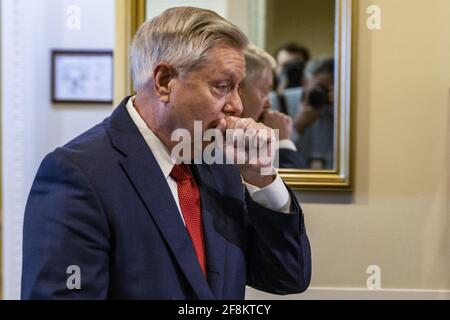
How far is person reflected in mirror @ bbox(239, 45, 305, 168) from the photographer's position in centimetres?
108

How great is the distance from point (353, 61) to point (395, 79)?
0.28 feet

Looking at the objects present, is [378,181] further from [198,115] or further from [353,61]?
[198,115]

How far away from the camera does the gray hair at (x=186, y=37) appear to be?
779mm

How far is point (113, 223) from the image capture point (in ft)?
2.49

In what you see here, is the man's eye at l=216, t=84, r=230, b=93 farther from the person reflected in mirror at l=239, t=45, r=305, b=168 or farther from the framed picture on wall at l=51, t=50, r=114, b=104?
the framed picture on wall at l=51, t=50, r=114, b=104

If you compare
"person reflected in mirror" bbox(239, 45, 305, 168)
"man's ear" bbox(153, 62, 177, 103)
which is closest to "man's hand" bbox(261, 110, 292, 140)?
"person reflected in mirror" bbox(239, 45, 305, 168)

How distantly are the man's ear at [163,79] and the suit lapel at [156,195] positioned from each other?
2.6 inches

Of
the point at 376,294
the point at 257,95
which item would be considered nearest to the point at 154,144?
the point at 257,95

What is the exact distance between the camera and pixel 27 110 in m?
1.39

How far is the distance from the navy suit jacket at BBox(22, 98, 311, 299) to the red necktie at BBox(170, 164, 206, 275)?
11 millimetres

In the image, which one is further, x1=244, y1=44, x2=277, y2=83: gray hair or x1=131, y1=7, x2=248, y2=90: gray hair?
x1=244, y1=44, x2=277, y2=83: gray hair

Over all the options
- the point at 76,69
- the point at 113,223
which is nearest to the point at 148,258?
the point at 113,223

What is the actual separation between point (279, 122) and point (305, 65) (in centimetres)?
13

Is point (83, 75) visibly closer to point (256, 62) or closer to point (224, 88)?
point (256, 62)
